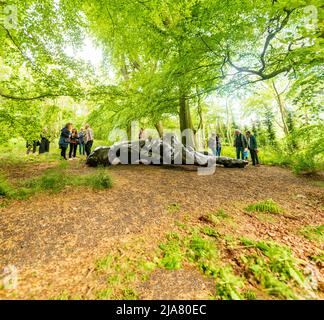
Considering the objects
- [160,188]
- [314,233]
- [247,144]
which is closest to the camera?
[314,233]

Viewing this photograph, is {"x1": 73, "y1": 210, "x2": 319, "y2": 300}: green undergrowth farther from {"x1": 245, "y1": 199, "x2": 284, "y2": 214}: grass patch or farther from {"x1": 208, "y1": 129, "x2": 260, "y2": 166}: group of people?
{"x1": 208, "y1": 129, "x2": 260, "y2": 166}: group of people

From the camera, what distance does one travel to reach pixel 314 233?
3.12 metres

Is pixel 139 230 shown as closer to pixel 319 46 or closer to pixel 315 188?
pixel 319 46

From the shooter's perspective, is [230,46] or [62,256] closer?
[62,256]

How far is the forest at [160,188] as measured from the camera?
210cm

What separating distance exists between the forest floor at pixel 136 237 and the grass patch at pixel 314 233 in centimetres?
4

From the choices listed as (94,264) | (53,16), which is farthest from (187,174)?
(53,16)

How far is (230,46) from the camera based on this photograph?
4691 millimetres

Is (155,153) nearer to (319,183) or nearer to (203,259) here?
(319,183)

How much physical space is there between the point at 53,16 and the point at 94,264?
7.42m

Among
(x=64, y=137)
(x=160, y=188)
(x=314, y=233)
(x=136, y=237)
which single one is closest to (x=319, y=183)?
(x=314, y=233)

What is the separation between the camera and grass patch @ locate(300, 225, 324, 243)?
2956mm

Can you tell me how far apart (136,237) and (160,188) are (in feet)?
8.46

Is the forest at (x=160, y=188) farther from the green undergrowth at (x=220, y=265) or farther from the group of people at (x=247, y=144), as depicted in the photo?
the group of people at (x=247, y=144)
